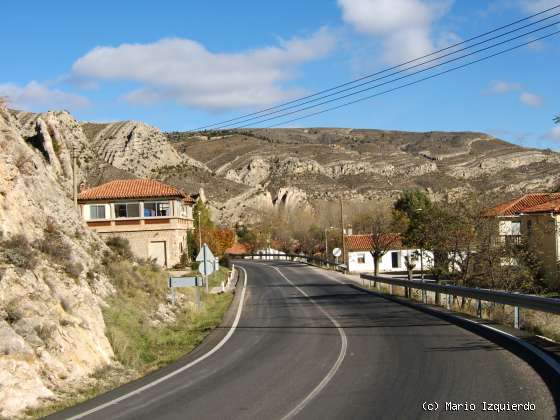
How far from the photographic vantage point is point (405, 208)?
87188 millimetres

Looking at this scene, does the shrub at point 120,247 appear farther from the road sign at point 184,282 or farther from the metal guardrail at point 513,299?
the metal guardrail at point 513,299

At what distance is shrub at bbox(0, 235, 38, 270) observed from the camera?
1467 centimetres

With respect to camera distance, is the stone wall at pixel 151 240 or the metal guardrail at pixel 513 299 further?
the stone wall at pixel 151 240

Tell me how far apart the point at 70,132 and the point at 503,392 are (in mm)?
91691

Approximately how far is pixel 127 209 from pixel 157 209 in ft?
8.43

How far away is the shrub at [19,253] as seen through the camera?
48.1 feet

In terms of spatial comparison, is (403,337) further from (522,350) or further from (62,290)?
(62,290)

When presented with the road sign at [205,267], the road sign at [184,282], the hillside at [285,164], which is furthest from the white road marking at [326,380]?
the hillside at [285,164]

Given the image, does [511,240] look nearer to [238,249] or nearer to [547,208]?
[547,208]

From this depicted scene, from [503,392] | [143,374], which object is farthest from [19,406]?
[503,392]

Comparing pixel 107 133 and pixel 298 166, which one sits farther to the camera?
pixel 298 166

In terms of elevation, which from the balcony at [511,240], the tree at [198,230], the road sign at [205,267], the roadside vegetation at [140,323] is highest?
the tree at [198,230]

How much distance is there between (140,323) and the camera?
1916 cm

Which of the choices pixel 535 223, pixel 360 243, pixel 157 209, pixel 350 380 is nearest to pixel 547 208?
pixel 535 223
